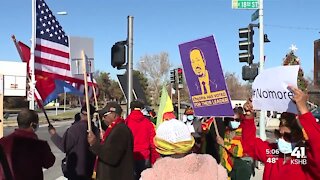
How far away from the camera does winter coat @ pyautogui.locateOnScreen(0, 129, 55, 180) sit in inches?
178

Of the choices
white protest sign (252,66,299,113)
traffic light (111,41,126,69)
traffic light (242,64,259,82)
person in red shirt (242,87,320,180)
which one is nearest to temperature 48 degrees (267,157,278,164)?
person in red shirt (242,87,320,180)

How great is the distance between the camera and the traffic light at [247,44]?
39.8 feet

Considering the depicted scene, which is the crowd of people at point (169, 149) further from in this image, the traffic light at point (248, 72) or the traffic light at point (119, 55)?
the traffic light at point (248, 72)

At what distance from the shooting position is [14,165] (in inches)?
178

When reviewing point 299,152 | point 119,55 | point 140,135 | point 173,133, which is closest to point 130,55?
point 119,55

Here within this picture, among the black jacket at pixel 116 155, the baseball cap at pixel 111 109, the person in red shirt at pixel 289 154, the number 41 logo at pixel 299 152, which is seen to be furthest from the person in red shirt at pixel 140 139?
the number 41 logo at pixel 299 152

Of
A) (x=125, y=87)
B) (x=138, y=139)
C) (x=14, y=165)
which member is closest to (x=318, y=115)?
(x=125, y=87)

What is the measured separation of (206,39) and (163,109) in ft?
Answer: 9.74

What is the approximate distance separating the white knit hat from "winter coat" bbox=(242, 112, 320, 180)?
112 cm

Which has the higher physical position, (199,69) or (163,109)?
(199,69)

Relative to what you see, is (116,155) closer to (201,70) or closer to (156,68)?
(201,70)

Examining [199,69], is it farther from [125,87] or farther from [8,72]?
[125,87]

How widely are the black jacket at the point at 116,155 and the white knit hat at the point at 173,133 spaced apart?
8.62 ft

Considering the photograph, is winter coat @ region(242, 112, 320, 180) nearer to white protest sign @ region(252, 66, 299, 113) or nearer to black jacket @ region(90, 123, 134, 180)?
white protest sign @ region(252, 66, 299, 113)
